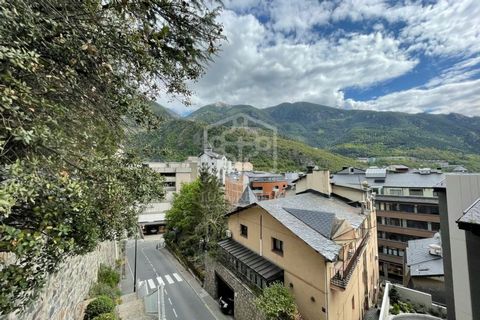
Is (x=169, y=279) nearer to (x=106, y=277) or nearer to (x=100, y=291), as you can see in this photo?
(x=106, y=277)


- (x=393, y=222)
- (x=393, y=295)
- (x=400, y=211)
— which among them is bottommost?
(x=393, y=295)

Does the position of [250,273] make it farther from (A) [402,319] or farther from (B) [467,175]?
(B) [467,175]

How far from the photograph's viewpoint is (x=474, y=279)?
4.07m

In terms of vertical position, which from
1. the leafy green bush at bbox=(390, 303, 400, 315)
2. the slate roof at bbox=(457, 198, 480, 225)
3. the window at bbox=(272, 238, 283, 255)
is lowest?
the leafy green bush at bbox=(390, 303, 400, 315)

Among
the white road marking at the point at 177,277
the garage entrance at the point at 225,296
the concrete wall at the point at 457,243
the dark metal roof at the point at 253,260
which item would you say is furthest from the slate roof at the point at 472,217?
the white road marking at the point at 177,277

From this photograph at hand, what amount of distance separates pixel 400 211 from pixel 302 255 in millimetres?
32105

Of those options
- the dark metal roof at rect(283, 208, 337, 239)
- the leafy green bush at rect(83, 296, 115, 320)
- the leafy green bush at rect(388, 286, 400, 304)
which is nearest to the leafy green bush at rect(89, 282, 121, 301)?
the leafy green bush at rect(83, 296, 115, 320)

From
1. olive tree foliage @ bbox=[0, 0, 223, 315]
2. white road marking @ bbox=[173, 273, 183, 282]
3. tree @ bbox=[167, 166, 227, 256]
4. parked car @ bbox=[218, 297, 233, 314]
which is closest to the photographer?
olive tree foliage @ bbox=[0, 0, 223, 315]

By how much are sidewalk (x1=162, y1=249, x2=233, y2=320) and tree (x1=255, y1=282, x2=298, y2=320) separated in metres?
7.72

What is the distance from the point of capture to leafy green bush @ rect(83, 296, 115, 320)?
28.6ft

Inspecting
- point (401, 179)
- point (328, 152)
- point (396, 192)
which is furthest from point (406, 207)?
point (328, 152)

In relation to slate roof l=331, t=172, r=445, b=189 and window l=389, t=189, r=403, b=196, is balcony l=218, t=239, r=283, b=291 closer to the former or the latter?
slate roof l=331, t=172, r=445, b=189

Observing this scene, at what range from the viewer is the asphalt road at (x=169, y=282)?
1678 centimetres

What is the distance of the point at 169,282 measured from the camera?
73.3ft
